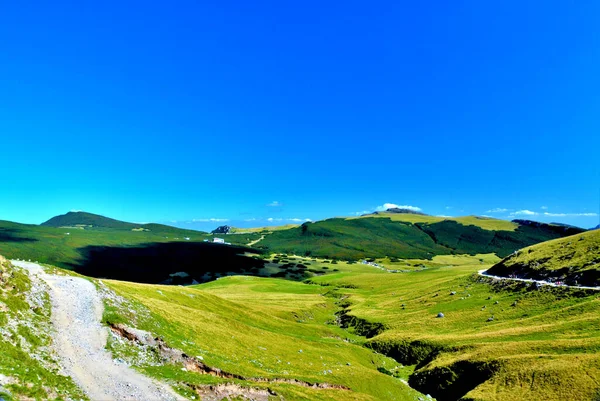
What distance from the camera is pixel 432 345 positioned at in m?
68.0

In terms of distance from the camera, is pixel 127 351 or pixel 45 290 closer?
pixel 127 351

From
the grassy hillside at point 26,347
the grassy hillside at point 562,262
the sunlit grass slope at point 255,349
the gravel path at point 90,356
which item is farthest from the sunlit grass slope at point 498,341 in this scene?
the grassy hillside at point 26,347

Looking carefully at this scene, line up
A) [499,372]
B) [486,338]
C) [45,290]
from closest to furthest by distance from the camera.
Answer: [45,290]
[499,372]
[486,338]

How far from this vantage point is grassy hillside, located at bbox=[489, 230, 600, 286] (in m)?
78.9

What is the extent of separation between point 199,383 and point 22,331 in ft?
56.2

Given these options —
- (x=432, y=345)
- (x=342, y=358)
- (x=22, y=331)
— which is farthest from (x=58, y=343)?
(x=432, y=345)

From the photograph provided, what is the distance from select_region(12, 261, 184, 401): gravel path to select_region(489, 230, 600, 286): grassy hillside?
294ft

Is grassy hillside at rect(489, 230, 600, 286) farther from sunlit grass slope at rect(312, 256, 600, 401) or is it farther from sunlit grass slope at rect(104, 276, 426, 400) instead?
sunlit grass slope at rect(104, 276, 426, 400)

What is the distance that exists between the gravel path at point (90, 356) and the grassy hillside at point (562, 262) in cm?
8953

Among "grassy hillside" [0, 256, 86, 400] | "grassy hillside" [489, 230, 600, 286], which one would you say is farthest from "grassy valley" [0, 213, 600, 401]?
"grassy hillside" [489, 230, 600, 286]

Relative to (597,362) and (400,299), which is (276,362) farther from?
(400,299)

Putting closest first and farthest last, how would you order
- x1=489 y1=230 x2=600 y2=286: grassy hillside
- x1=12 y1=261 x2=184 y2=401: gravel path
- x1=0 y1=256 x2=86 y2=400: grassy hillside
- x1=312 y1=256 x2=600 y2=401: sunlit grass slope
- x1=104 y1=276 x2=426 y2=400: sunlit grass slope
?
x1=0 y1=256 x2=86 y2=400: grassy hillside → x1=12 y1=261 x2=184 y2=401: gravel path → x1=104 y1=276 x2=426 y2=400: sunlit grass slope → x1=312 y1=256 x2=600 y2=401: sunlit grass slope → x1=489 y1=230 x2=600 y2=286: grassy hillside

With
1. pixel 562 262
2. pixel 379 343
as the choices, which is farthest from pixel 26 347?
pixel 562 262

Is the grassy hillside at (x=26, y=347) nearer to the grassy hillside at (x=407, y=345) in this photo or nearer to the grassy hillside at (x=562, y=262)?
the grassy hillside at (x=407, y=345)
